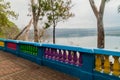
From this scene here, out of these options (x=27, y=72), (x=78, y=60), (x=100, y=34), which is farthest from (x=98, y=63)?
(x=100, y=34)

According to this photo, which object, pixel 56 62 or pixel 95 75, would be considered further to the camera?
→ pixel 56 62

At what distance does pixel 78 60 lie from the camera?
699 cm

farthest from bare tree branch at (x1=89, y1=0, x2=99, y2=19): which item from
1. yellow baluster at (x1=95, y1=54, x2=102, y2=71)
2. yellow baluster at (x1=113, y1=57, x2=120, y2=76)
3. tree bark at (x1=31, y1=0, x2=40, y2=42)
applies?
tree bark at (x1=31, y1=0, x2=40, y2=42)

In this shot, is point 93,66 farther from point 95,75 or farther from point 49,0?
point 49,0

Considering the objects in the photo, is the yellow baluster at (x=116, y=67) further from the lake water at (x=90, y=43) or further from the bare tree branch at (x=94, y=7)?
the bare tree branch at (x=94, y=7)

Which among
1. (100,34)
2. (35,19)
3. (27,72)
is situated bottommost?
(27,72)

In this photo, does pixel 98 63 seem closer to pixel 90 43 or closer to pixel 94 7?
pixel 94 7

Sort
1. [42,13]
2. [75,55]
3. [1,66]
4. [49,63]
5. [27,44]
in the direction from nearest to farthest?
[75,55], [49,63], [1,66], [27,44], [42,13]

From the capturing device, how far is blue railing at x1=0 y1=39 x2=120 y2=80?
574cm

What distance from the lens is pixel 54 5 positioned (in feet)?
67.4

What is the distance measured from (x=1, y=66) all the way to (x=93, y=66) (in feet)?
15.4

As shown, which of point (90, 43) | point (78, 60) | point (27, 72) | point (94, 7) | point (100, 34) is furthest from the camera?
point (90, 43)

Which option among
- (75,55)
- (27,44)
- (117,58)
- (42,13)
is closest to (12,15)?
(42,13)

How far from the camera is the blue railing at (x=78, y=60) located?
574cm
